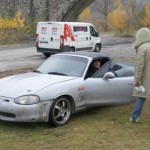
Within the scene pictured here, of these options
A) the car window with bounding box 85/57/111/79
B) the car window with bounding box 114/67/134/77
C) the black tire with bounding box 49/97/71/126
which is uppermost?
the car window with bounding box 85/57/111/79

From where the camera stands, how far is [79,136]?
6.35 metres

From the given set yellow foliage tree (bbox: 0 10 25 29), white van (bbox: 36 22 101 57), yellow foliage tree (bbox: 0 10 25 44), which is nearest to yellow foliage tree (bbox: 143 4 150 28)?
yellow foliage tree (bbox: 0 10 25 29)

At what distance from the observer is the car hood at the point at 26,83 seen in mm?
6656

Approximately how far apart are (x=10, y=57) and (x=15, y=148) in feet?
45.8

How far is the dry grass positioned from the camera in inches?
232

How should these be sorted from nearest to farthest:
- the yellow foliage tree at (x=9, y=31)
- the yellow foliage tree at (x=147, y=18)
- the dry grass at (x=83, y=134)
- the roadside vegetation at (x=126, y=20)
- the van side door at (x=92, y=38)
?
the dry grass at (x=83, y=134), the van side door at (x=92, y=38), the yellow foliage tree at (x=9, y=31), the roadside vegetation at (x=126, y=20), the yellow foliage tree at (x=147, y=18)

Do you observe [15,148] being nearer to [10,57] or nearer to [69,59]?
[69,59]

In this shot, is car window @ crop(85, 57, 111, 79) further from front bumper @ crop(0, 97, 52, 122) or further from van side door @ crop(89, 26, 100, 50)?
van side door @ crop(89, 26, 100, 50)

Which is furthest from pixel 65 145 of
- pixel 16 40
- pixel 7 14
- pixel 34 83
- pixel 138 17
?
pixel 138 17

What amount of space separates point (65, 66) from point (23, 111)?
5.56 feet

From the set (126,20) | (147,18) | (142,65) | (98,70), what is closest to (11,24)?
(126,20)

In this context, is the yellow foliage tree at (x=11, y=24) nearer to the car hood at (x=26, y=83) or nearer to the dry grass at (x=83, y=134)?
the car hood at (x=26, y=83)

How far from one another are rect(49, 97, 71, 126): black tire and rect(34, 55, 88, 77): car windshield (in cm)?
74

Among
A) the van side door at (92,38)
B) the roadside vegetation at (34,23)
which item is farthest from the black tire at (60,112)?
the roadside vegetation at (34,23)
